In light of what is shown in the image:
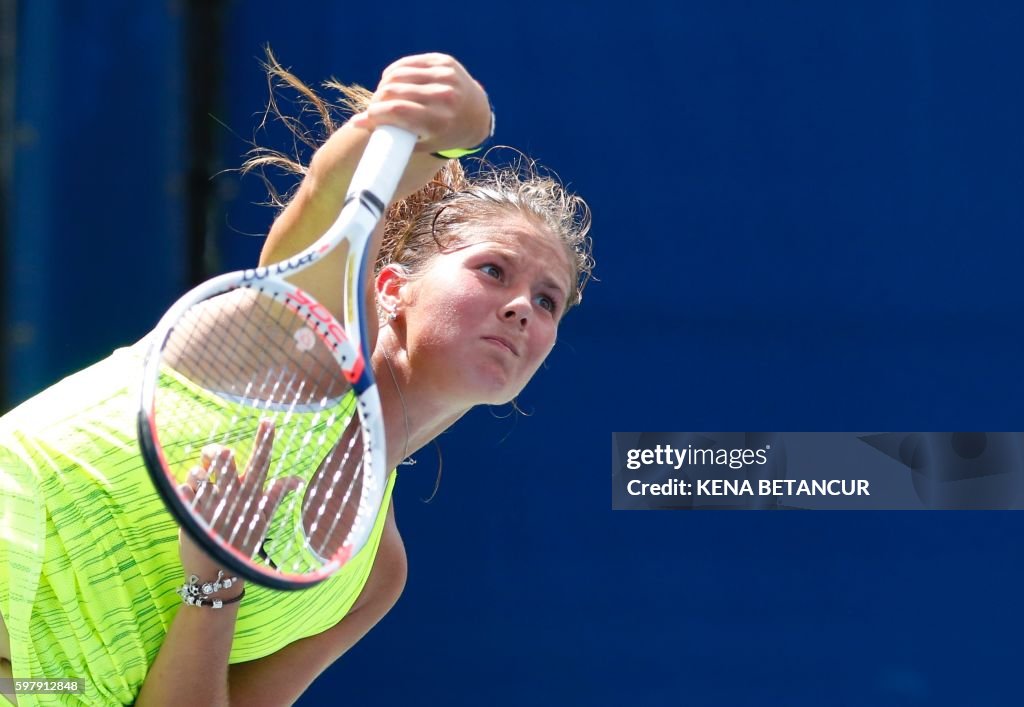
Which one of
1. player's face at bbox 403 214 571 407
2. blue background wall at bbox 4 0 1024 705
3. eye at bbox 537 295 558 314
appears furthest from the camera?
blue background wall at bbox 4 0 1024 705

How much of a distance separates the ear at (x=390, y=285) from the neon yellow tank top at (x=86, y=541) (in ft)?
1.08

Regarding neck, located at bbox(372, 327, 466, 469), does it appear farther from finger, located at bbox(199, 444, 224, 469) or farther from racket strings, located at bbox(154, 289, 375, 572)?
finger, located at bbox(199, 444, 224, 469)

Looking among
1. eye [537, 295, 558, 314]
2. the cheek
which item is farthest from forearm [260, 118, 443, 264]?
eye [537, 295, 558, 314]

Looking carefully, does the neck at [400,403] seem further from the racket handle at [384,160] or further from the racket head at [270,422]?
the racket handle at [384,160]

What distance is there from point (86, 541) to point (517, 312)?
1.75 feet

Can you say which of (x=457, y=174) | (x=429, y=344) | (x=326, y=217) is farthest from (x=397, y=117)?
(x=457, y=174)

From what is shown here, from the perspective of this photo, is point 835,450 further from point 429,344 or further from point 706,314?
point 429,344

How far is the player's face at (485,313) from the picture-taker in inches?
58.4

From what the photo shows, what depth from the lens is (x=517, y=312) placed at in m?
1.50

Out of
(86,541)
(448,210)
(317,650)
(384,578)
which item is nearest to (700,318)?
(448,210)

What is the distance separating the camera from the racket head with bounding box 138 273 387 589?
3.98ft

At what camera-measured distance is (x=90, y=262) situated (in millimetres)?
2615

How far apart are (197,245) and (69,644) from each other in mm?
1462

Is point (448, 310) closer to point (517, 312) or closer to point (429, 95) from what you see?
point (517, 312)
